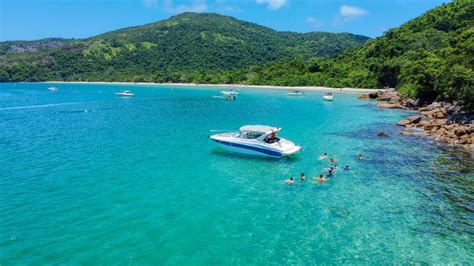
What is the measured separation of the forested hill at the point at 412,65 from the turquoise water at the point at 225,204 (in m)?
18.8

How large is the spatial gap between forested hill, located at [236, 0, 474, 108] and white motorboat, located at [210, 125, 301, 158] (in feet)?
87.6

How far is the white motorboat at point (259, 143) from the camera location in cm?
3428

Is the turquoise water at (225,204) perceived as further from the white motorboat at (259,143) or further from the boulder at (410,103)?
the boulder at (410,103)

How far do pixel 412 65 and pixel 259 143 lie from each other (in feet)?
172

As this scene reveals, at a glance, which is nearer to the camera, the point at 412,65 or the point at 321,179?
the point at 321,179

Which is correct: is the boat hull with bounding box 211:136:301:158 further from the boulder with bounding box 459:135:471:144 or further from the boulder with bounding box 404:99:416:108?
the boulder with bounding box 404:99:416:108

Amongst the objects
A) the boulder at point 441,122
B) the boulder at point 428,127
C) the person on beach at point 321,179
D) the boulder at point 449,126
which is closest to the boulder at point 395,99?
the boulder at point 441,122

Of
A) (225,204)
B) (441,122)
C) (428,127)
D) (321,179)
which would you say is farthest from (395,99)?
(225,204)

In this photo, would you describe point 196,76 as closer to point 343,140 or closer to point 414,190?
point 343,140

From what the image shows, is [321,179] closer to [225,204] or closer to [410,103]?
[225,204]

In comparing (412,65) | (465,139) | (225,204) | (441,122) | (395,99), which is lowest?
(225,204)

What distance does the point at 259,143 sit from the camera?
34719 mm

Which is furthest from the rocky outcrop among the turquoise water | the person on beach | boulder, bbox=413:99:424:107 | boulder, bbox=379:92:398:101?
the person on beach

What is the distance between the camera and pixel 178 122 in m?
59.8
